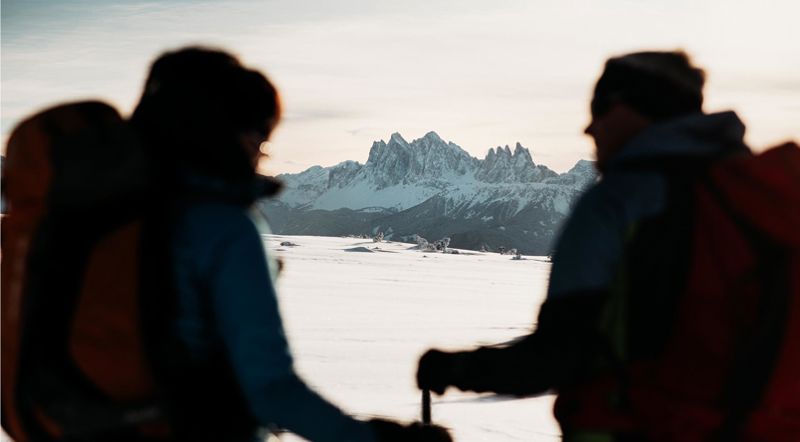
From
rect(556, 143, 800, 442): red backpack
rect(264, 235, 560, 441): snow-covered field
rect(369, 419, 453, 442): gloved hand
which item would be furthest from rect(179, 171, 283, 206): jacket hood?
rect(556, 143, 800, 442): red backpack

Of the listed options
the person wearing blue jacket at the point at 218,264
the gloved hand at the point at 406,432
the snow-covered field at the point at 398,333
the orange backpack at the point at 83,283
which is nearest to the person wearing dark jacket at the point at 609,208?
the gloved hand at the point at 406,432

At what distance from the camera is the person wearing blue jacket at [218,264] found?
1663mm

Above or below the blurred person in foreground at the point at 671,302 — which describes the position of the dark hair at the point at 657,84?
above

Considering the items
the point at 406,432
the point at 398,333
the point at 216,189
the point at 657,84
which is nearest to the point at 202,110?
the point at 216,189

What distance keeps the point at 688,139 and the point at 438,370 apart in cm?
82

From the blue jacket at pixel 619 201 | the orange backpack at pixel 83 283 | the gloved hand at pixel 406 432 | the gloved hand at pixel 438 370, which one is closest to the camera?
the orange backpack at pixel 83 283

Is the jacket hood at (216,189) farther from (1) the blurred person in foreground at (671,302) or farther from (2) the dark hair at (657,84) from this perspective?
(2) the dark hair at (657,84)

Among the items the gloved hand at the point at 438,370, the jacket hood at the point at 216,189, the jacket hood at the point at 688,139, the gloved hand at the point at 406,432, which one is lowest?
the gloved hand at the point at 406,432

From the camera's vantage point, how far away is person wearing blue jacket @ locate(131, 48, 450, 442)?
1.66 meters

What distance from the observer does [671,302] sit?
1733 mm

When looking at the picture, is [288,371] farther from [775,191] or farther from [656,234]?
[775,191]

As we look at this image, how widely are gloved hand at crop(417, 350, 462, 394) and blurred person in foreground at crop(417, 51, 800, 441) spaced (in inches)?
5.1

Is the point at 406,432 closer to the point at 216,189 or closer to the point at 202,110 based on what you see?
the point at 216,189

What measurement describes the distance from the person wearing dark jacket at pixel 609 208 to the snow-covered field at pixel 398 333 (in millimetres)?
667
